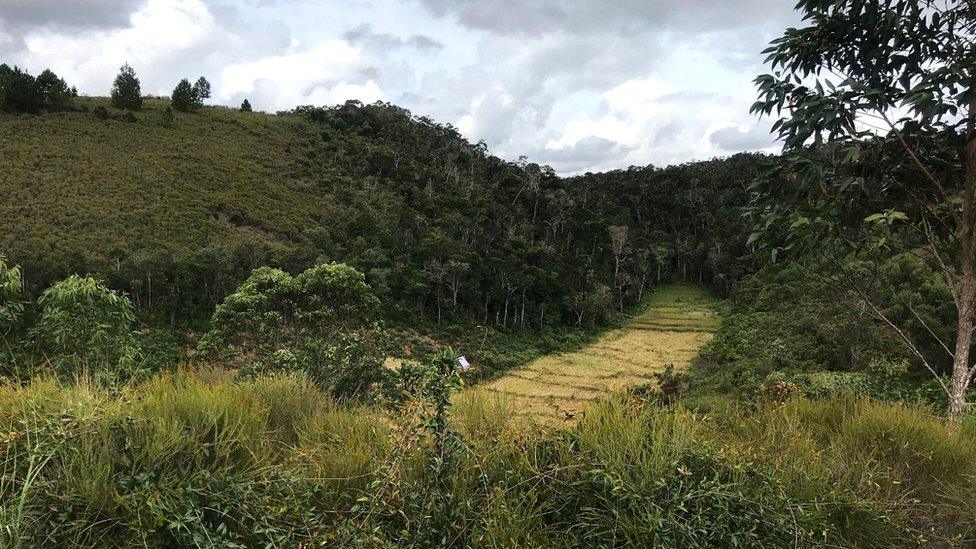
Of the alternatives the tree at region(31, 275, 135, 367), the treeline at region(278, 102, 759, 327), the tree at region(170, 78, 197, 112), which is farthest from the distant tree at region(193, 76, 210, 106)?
the tree at region(31, 275, 135, 367)

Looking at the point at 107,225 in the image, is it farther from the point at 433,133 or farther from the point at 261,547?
the point at 433,133

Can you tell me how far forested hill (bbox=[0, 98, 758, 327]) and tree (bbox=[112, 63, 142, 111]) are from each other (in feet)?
5.14

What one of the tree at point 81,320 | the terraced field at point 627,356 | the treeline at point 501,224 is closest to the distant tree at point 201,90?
the treeline at point 501,224

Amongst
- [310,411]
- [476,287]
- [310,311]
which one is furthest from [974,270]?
[476,287]

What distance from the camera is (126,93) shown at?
1895 inches

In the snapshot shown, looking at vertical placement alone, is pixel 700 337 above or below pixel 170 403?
below

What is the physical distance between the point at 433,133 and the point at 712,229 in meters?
33.0

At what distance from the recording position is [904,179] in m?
3.85

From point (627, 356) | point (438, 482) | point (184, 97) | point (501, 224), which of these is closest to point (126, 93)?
point (184, 97)

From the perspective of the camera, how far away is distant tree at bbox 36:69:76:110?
1658 inches

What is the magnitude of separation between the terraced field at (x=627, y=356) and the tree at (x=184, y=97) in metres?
44.3

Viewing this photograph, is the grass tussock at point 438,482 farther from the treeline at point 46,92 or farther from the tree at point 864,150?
the treeline at point 46,92

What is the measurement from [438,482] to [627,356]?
31496mm

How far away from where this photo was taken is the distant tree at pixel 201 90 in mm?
55347
